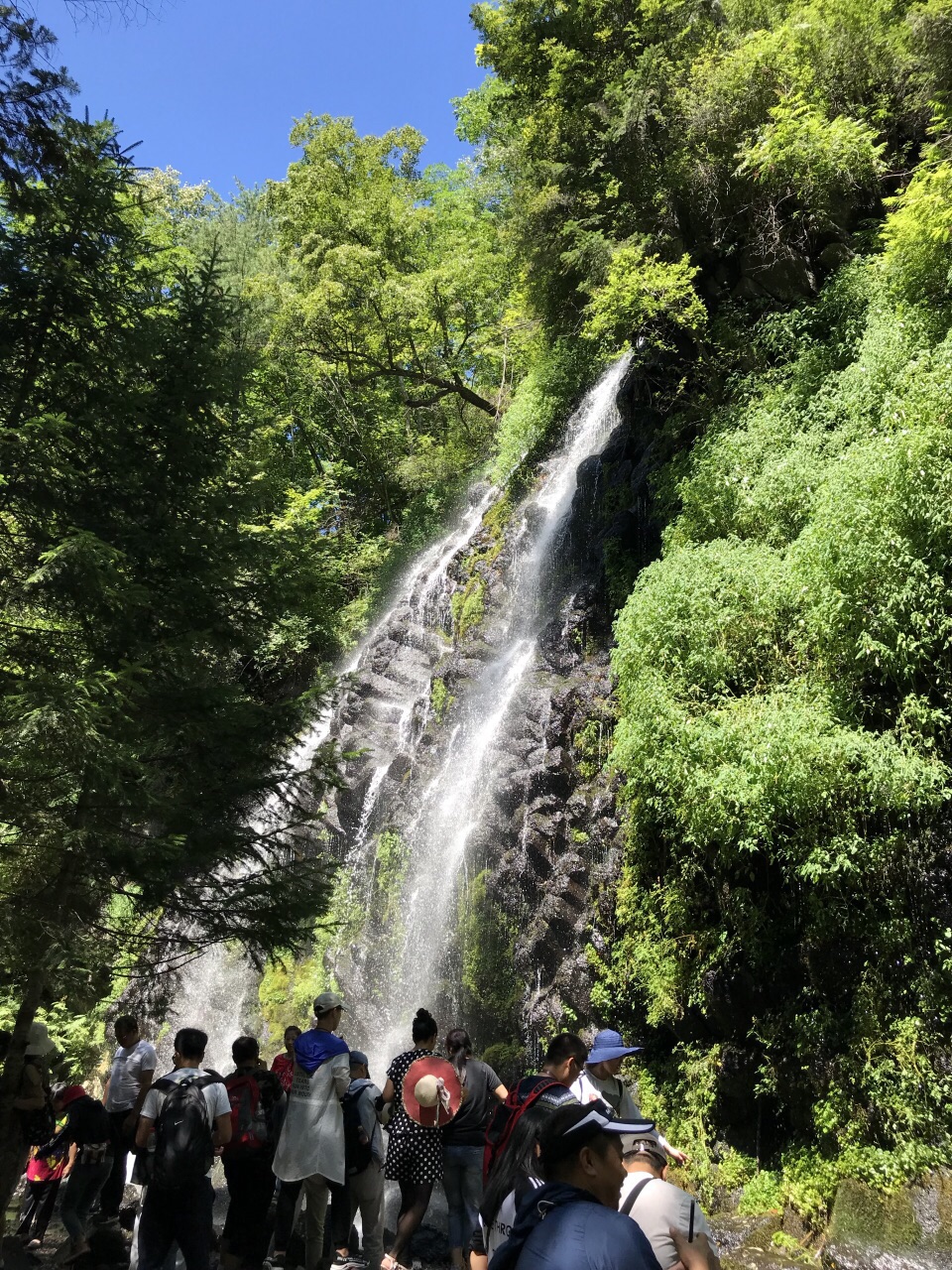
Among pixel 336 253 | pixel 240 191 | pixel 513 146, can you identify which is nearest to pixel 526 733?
pixel 513 146

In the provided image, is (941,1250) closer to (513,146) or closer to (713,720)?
(713,720)

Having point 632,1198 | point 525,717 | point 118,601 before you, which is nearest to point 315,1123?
point 632,1198

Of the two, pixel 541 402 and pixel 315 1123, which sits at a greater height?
pixel 541 402

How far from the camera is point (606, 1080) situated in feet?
14.9

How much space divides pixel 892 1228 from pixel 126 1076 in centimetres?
580

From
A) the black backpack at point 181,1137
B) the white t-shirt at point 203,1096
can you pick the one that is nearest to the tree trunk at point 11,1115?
the white t-shirt at point 203,1096

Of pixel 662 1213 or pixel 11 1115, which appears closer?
pixel 662 1213

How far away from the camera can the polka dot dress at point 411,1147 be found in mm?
5430

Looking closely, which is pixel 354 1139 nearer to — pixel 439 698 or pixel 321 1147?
pixel 321 1147

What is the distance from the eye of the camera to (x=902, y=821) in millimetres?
7844

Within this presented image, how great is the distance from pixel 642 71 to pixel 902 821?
1194cm

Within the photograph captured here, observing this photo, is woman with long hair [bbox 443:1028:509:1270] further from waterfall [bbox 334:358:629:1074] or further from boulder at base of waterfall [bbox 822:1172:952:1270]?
waterfall [bbox 334:358:629:1074]

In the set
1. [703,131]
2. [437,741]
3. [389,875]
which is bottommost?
[389,875]

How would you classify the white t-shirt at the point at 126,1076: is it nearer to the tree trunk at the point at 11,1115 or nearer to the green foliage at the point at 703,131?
the tree trunk at the point at 11,1115
